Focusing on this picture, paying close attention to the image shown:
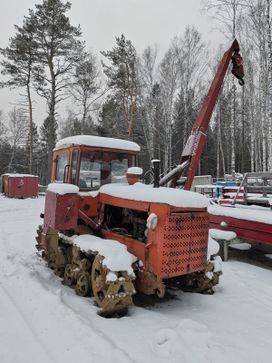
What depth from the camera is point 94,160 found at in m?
5.49

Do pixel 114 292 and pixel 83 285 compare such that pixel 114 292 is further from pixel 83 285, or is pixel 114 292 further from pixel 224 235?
pixel 224 235

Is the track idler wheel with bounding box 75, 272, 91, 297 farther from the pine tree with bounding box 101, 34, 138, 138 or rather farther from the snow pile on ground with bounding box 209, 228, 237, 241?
the pine tree with bounding box 101, 34, 138, 138

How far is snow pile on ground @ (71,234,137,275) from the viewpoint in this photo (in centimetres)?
407

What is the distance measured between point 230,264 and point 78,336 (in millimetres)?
4275

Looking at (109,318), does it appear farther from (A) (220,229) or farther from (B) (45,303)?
(A) (220,229)

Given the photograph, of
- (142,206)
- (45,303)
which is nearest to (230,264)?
(142,206)

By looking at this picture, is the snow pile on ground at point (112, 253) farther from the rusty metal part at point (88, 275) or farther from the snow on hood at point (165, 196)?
the snow on hood at point (165, 196)

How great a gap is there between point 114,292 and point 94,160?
90.0 inches

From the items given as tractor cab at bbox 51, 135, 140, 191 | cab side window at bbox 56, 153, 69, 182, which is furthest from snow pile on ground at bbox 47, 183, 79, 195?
cab side window at bbox 56, 153, 69, 182

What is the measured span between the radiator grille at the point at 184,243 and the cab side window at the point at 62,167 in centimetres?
229

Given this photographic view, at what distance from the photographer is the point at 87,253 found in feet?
15.3

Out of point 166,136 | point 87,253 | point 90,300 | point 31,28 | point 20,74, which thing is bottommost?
point 90,300

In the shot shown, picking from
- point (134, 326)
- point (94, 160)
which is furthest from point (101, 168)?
point (134, 326)

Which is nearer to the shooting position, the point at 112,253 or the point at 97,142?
the point at 112,253
